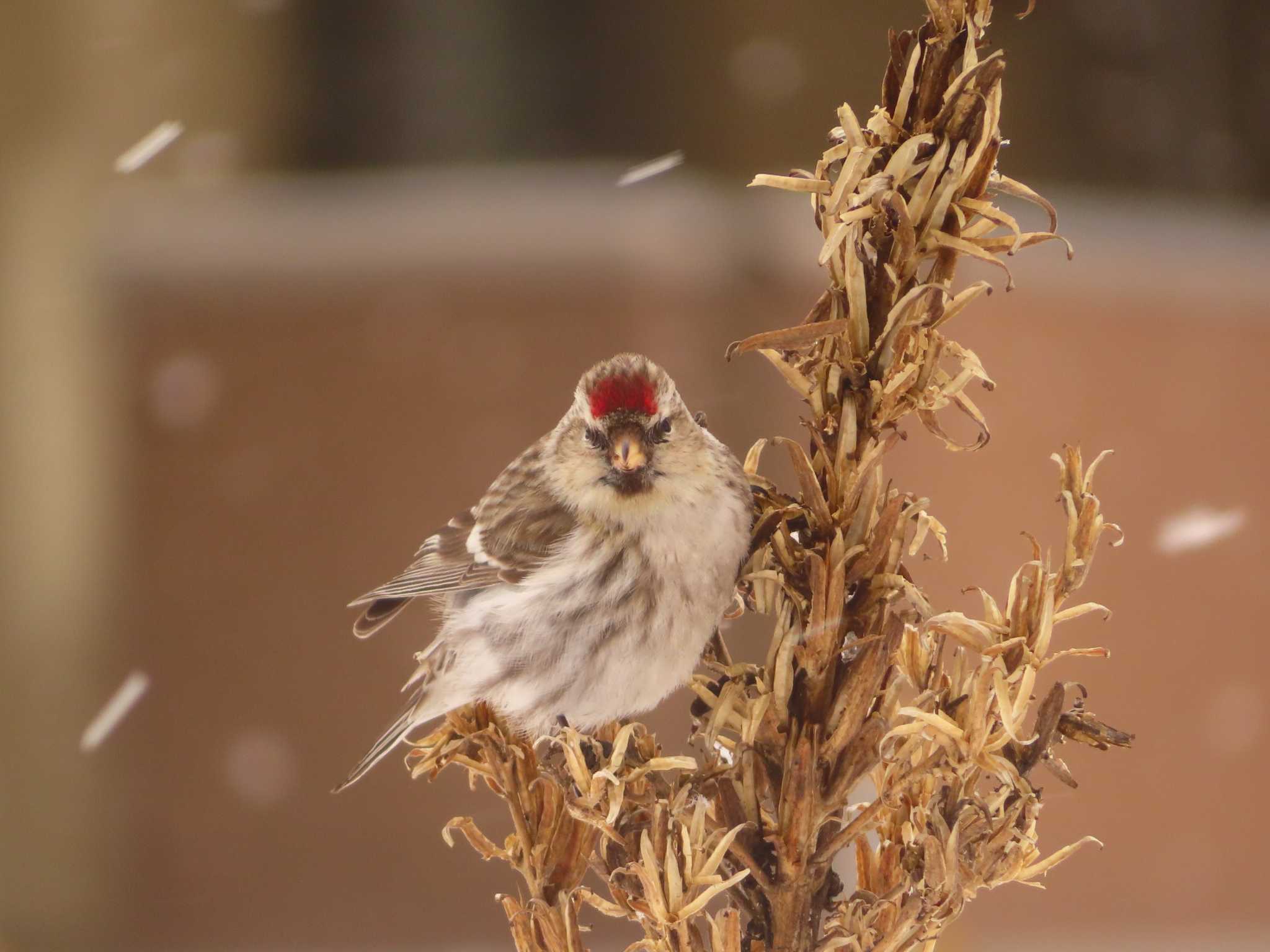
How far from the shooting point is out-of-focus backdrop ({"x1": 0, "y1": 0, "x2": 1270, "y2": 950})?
5.40 feet

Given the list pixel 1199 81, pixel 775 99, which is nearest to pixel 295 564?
pixel 775 99

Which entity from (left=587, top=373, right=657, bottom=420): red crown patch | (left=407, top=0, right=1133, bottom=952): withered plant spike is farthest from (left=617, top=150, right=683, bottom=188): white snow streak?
(left=407, top=0, right=1133, bottom=952): withered plant spike

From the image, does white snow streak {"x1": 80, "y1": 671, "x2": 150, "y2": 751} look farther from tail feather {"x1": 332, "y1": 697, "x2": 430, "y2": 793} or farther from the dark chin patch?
the dark chin patch

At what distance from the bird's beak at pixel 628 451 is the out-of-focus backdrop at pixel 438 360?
2.92 feet

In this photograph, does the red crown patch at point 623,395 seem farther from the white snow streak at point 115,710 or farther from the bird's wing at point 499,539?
the white snow streak at point 115,710

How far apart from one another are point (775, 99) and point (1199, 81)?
0.68 metres

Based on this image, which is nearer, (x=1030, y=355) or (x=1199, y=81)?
(x=1030, y=355)

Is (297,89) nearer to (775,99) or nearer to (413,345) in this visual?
(413,345)

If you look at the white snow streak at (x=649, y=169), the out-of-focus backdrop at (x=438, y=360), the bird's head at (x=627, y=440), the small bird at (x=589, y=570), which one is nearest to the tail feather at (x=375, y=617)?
the small bird at (x=589, y=570)

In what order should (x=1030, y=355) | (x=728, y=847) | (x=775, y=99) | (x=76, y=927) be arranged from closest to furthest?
(x=728, y=847) → (x=1030, y=355) → (x=775, y=99) → (x=76, y=927)

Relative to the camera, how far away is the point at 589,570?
Result: 0.73 m

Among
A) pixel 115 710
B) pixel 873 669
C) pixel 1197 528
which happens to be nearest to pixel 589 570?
pixel 873 669

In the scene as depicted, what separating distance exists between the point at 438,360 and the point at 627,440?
3.49ft

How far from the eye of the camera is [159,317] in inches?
69.4
